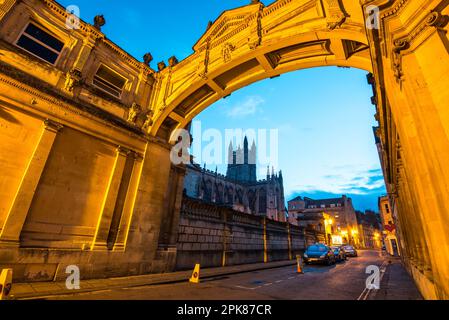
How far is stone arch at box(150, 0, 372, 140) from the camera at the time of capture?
21.5 ft

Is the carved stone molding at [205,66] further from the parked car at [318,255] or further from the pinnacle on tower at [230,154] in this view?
the pinnacle on tower at [230,154]

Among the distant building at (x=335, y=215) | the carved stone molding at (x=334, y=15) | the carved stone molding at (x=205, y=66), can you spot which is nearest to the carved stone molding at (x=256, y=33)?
the carved stone molding at (x=205, y=66)

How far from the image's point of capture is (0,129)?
7.04m

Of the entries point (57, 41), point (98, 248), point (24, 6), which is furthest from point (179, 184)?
point (24, 6)

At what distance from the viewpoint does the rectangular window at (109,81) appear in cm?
1058

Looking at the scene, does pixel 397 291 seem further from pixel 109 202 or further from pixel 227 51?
pixel 109 202

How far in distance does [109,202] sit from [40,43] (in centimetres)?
757

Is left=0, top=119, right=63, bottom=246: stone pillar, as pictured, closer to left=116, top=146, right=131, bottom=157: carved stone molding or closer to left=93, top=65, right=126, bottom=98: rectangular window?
left=116, top=146, right=131, bottom=157: carved stone molding

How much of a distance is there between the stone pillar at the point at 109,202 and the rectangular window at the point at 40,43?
4.91 meters

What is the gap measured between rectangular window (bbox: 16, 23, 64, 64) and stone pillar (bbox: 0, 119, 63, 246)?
10.6 ft

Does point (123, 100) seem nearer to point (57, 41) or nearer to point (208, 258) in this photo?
point (57, 41)
